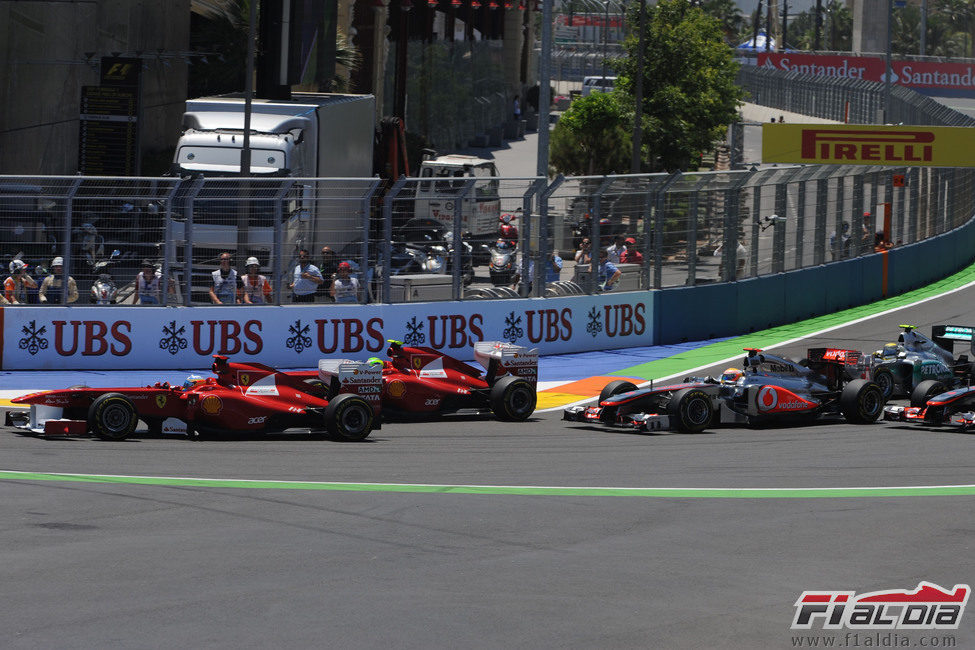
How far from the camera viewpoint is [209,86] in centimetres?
4106

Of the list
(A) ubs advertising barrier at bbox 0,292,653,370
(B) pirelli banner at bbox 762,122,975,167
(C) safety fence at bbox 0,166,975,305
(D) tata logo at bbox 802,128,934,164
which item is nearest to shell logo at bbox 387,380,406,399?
(C) safety fence at bbox 0,166,975,305

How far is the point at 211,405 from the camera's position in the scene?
14.8 meters

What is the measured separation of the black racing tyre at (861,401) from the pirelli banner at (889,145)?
14.0 meters

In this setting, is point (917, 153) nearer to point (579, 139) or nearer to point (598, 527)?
point (579, 139)

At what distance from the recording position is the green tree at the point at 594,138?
4550cm

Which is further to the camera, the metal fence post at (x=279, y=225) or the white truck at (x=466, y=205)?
the white truck at (x=466, y=205)

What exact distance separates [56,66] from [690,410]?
933 inches

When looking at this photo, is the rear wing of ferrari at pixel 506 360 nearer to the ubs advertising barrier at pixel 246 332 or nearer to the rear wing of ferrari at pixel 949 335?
the ubs advertising barrier at pixel 246 332

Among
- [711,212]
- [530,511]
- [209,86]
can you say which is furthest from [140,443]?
[209,86]

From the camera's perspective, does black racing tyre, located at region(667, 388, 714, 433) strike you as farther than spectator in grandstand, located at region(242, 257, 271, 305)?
No

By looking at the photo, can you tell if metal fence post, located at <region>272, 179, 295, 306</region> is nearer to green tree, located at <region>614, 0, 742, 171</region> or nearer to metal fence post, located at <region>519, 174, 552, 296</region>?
metal fence post, located at <region>519, 174, 552, 296</region>

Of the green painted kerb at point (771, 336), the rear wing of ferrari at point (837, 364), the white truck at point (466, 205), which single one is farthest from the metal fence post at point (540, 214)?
the rear wing of ferrari at point (837, 364)

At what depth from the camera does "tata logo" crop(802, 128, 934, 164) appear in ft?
99.9

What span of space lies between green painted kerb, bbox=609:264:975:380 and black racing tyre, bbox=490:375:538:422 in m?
4.20
